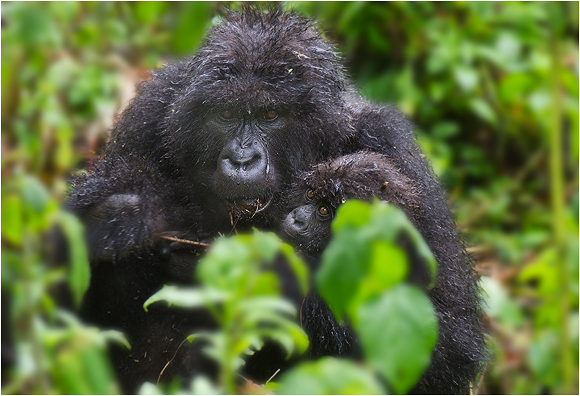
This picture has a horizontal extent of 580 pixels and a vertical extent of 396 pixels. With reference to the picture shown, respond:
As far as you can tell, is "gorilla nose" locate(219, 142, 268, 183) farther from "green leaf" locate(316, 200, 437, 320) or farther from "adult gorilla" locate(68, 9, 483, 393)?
"green leaf" locate(316, 200, 437, 320)

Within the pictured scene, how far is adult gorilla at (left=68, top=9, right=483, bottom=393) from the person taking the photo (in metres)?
3.08

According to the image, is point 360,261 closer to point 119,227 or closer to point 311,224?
point 311,224

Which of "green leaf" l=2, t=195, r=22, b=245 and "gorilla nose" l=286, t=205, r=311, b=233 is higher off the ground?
"green leaf" l=2, t=195, r=22, b=245

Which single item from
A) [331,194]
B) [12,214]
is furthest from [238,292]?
[331,194]

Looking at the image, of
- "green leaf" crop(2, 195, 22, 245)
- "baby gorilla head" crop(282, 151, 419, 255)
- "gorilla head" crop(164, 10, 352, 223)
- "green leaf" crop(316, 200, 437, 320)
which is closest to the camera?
"green leaf" crop(316, 200, 437, 320)

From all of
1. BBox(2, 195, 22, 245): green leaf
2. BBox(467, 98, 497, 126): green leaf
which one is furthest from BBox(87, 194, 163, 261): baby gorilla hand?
BBox(467, 98, 497, 126): green leaf

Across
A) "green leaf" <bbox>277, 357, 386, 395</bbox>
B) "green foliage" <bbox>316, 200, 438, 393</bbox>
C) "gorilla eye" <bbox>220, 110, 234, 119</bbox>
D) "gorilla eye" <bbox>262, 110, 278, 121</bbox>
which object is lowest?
"gorilla eye" <bbox>220, 110, 234, 119</bbox>

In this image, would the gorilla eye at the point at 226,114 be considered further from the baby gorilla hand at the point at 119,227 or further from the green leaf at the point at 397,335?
the green leaf at the point at 397,335

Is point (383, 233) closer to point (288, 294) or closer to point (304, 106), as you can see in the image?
point (288, 294)

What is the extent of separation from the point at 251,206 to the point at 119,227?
0.63 meters

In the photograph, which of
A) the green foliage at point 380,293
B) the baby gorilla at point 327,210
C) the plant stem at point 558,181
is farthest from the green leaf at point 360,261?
the baby gorilla at point 327,210

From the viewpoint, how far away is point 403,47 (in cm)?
621

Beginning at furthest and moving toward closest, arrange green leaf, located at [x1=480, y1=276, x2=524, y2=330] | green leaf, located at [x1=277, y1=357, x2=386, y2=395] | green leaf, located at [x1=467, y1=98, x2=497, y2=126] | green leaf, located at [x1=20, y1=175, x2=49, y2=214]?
1. green leaf, located at [x1=467, y1=98, x2=497, y2=126]
2. green leaf, located at [x1=480, y1=276, x2=524, y2=330]
3. green leaf, located at [x1=20, y1=175, x2=49, y2=214]
4. green leaf, located at [x1=277, y1=357, x2=386, y2=395]

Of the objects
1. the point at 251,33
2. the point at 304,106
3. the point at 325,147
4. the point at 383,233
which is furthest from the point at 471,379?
the point at 383,233
